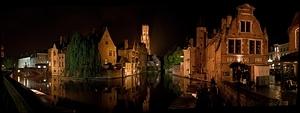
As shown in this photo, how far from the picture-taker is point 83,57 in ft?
122

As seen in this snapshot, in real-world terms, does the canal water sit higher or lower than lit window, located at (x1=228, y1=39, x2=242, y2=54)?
lower

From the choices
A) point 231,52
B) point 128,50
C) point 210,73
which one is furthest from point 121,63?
point 231,52

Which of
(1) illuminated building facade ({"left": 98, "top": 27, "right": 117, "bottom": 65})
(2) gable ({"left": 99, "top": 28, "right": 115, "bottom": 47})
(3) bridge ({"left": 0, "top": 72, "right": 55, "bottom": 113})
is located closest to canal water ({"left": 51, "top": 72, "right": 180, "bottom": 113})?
(3) bridge ({"left": 0, "top": 72, "right": 55, "bottom": 113})

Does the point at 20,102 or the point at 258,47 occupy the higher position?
the point at 258,47

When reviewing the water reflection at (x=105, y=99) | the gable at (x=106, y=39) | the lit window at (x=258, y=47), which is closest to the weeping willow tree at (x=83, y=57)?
the gable at (x=106, y=39)

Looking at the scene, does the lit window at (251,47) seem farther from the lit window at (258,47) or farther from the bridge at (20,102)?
the bridge at (20,102)

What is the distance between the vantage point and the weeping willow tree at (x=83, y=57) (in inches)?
1462

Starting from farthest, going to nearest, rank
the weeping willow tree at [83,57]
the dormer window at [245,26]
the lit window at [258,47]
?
1. the weeping willow tree at [83,57]
2. the lit window at [258,47]
3. the dormer window at [245,26]

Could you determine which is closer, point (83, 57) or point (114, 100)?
point (114, 100)

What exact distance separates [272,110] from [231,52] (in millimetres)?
22460

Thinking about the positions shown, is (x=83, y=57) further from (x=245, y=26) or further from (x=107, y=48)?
(x=245, y=26)

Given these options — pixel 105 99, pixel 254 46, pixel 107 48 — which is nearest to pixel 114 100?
pixel 105 99

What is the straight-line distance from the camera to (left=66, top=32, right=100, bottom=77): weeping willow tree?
1462 inches

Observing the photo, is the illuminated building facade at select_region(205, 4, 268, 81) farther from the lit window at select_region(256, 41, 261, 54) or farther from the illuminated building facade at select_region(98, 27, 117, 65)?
the illuminated building facade at select_region(98, 27, 117, 65)
